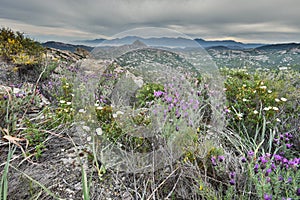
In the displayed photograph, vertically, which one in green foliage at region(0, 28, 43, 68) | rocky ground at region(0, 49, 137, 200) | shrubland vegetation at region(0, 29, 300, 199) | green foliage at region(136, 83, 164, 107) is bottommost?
rocky ground at region(0, 49, 137, 200)

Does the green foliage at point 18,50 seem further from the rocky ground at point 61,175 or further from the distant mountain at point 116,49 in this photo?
the rocky ground at point 61,175

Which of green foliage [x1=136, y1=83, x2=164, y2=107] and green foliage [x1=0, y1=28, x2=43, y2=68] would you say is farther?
green foliage [x1=0, y1=28, x2=43, y2=68]

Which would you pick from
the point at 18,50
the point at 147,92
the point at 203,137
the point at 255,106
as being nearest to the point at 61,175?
the point at 203,137

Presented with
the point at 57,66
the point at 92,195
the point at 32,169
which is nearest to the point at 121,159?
the point at 92,195

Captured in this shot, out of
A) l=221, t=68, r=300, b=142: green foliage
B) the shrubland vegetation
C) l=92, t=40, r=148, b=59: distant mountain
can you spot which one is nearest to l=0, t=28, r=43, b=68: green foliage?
the shrubland vegetation

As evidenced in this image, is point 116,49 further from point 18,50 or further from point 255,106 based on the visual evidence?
point 18,50

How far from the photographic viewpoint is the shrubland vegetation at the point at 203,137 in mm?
1932

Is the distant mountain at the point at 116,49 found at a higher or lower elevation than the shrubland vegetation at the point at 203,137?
higher

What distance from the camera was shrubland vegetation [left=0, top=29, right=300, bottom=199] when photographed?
76.0 inches

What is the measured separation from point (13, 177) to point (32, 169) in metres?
0.17

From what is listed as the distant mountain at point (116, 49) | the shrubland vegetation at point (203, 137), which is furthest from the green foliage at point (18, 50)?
the distant mountain at point (116, 49)

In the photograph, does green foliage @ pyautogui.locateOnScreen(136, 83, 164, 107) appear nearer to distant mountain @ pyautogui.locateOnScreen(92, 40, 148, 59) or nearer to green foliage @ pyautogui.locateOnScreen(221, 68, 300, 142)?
distant mountain @ pyautogui.locateOnScreen(92, 40, 148, 59)

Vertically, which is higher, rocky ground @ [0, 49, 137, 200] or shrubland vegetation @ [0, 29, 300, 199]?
shrubland vegetation @ [0, 29, 300, 199]

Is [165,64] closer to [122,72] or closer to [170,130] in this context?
[122,72]
